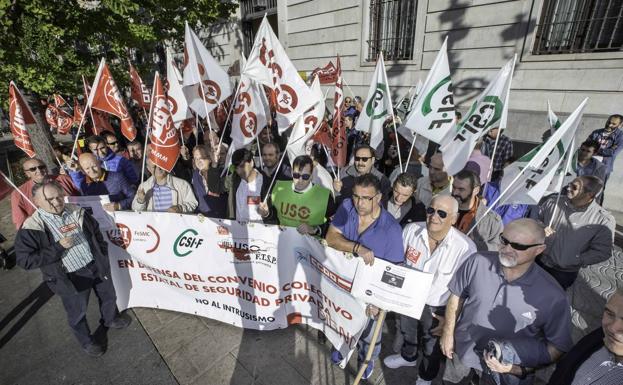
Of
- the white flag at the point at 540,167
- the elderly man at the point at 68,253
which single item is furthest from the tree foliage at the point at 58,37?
the white flag at the point at 540,167

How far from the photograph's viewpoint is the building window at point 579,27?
6484 millimetres

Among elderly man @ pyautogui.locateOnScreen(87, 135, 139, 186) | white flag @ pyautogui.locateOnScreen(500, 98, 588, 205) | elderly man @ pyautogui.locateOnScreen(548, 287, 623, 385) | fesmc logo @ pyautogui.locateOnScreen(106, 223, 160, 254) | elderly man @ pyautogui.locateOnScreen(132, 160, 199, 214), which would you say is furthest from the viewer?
elderly man @ pyautogui.locateOnScreen(87, 135, 139, 186)

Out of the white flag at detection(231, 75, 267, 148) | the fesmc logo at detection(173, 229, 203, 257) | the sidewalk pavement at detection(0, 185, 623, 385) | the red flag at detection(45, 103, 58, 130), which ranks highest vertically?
the white flag at detection(231, 75, 267, 148)

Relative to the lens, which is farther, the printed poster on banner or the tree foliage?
the tree foliage

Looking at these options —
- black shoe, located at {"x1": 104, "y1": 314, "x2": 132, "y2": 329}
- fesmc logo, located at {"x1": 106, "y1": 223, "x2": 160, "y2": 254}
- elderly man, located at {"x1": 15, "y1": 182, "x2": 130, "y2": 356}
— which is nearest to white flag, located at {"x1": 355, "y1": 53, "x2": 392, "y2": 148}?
fesmc logo, located at {"x1": 106, "y1": 223, "x2": 160, "y2": 254}

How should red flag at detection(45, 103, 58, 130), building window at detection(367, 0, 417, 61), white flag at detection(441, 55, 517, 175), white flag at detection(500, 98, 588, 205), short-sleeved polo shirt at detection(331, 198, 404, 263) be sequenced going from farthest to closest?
1. building window at detection(367, 0, 417, 61)
2. red flag at detection(45, 103, 58, 130)
3. white flag at detection(441, 55, 517, 175)
4. white flag at detection(500, 98, 588, 205)
5. short-sleeved polo shirt at detection(331, 198, 404, 263)

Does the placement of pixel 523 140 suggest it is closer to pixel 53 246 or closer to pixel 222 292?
pixel 222 292

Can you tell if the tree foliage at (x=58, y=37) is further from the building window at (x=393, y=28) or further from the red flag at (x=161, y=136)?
the building window at (x=393, y=28)

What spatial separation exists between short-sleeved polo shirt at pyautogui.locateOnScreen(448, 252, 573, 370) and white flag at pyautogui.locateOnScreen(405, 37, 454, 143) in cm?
212

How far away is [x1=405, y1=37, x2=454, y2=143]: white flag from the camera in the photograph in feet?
12.3

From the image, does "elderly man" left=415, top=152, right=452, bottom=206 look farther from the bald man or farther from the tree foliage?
the tree foliage

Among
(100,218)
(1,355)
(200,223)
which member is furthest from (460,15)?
(1,355)

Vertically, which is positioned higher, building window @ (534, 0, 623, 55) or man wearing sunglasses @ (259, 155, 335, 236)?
building window @ (534, 0, 623, 55)

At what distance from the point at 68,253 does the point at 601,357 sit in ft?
13.7
